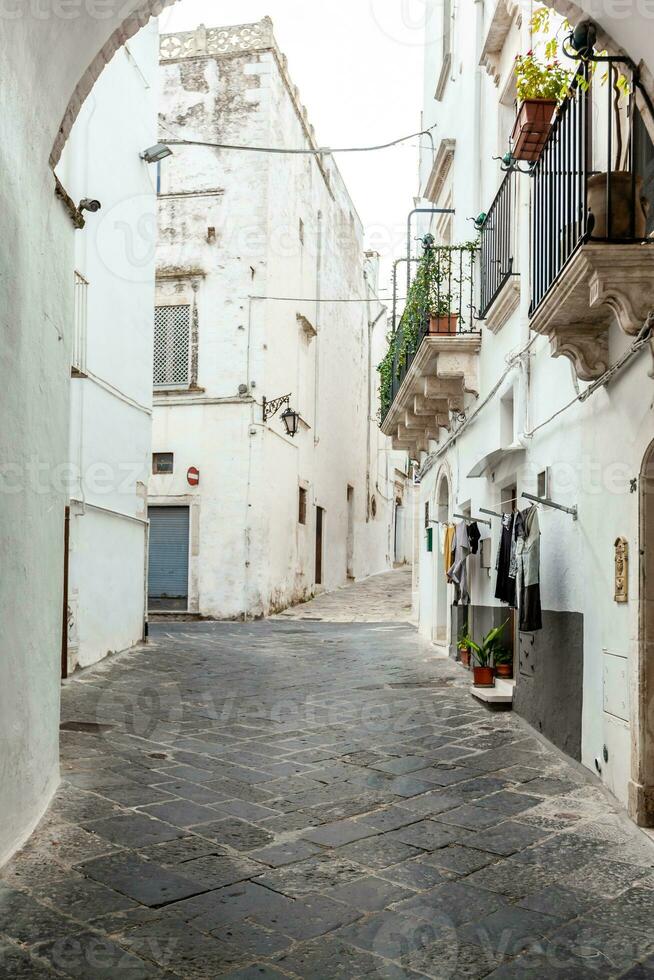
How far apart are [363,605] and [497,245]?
39.4 feet

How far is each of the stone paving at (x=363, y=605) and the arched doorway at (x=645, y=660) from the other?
12.8m

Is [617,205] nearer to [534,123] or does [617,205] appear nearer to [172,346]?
[534,123]

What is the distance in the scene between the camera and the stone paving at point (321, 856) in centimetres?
314

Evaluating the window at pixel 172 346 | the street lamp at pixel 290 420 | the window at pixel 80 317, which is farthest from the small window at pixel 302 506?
the window at pixel 80 317

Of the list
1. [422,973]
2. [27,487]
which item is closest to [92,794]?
[27,487]

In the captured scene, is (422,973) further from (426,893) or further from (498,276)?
(498,276)

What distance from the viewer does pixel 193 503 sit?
1767cm

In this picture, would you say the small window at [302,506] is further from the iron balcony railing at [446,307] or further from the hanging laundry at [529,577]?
the hanging laundry at [529,577]

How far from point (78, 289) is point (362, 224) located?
20.9m

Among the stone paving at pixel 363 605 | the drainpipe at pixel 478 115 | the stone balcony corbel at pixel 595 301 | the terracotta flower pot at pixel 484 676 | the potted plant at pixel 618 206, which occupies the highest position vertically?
the drainpipe at pixel 478 115

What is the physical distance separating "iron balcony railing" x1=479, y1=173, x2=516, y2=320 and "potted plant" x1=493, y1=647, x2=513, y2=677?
10.9 feet

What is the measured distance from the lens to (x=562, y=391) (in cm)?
682

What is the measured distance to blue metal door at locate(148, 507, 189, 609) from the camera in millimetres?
17656


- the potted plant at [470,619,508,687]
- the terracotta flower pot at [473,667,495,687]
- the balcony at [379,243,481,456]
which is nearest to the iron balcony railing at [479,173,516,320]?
the balcony at [379,243,481,456]
